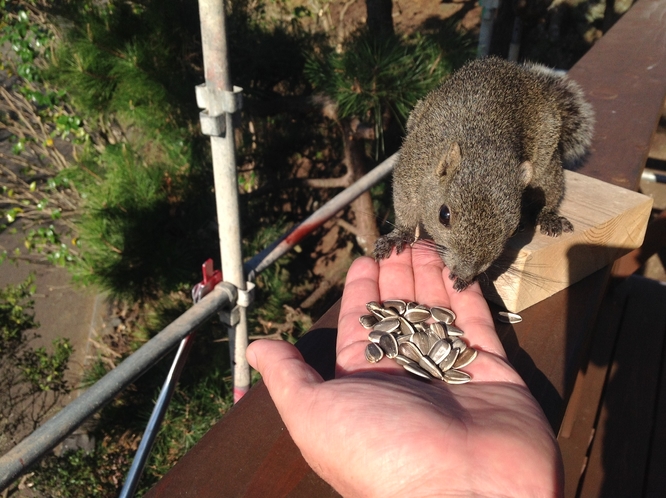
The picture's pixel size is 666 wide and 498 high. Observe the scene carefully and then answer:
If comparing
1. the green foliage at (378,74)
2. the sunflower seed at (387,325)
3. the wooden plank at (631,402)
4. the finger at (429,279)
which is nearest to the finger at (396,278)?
the finger at (429,279)

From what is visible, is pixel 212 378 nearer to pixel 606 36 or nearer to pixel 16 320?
pixel 16 320

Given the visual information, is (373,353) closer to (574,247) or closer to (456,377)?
(456,377)

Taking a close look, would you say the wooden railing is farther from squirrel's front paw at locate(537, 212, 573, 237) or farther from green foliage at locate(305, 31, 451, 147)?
green foliage at locate(305, 31, 451, 147)

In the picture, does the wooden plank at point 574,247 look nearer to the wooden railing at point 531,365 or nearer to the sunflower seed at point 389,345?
the wooden railing at point 531,365

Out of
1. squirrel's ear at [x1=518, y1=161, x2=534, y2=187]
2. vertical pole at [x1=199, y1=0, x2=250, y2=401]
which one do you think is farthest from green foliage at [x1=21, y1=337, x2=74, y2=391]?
squirrel's ear at [x1=518, y1=161, x2=534, y2=187]

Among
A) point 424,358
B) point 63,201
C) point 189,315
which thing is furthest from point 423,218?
point 63,201
